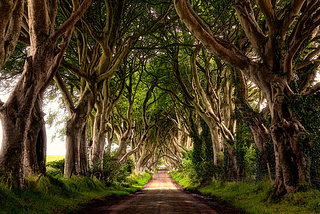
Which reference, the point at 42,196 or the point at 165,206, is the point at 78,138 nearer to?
the point at 42,196

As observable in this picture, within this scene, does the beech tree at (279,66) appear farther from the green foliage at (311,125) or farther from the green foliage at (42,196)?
the green foliage at (42,196)

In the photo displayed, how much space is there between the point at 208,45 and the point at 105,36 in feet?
17.9

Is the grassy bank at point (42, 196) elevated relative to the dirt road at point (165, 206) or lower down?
elevated

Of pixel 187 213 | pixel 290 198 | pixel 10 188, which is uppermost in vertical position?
pixel 10 188

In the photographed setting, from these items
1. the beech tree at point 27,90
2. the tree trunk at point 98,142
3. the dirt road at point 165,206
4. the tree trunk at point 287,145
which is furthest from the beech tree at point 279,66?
the tree trunk at point 98,142

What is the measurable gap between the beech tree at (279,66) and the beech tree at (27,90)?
4472 millimetres

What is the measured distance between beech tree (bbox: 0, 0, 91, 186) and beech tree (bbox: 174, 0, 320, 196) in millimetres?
4472

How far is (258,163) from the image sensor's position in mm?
10906

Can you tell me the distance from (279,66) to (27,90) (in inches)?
345

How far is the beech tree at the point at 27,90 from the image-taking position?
256 inches

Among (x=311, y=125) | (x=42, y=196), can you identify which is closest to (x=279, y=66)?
(x=311, y=125)

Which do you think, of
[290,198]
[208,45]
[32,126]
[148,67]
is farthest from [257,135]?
[148,67]

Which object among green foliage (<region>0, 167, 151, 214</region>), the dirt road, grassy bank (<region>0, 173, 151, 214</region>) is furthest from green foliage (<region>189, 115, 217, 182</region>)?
grassy bank (<region>0, 173, 151, 214</region>)

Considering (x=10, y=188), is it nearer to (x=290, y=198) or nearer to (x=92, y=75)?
(x=92, y=75)
